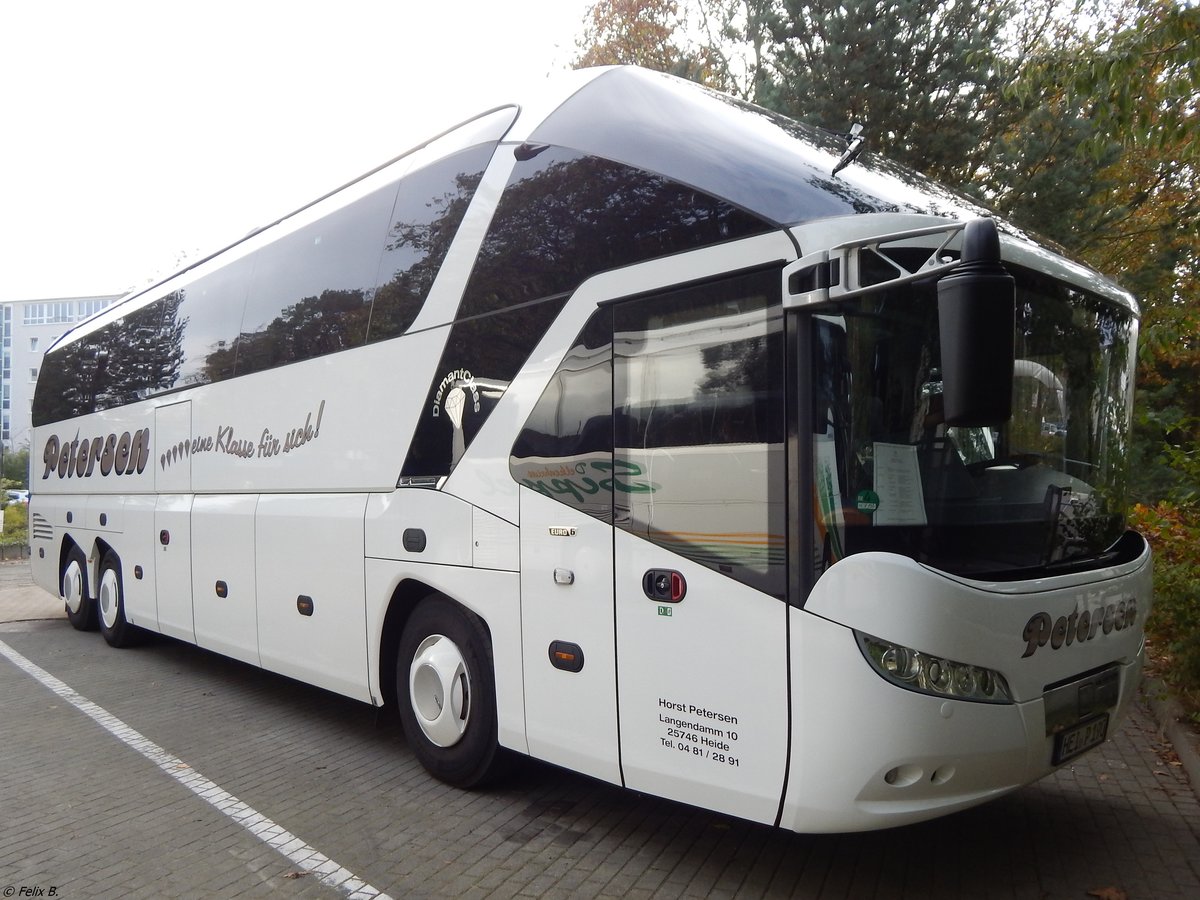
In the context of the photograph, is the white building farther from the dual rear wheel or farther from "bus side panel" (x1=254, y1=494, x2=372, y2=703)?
Result: "bus side panel" (x1=254, y1=494, x2=372, y2=703)

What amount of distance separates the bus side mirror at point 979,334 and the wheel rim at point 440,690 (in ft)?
10.7

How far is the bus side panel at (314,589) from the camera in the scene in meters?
6.27

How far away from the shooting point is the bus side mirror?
3.07 metres

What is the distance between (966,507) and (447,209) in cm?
359

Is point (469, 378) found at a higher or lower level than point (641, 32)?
lower

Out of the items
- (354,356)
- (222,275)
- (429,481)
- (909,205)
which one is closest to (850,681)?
(909,205)

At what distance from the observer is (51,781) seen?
588 centimetres

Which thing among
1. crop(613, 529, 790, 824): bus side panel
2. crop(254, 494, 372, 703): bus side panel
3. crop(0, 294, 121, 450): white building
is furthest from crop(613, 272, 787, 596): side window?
crop(0, 294, 121, 450): white building

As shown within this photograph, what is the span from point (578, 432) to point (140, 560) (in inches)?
280

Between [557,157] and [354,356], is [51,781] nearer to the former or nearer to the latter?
[354,356]

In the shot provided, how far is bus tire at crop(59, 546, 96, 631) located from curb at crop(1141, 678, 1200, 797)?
11.2m

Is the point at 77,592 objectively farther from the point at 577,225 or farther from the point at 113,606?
the point at 577,225

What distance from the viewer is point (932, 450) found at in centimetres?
370

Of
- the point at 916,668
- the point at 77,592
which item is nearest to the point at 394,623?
the point at 916,668
